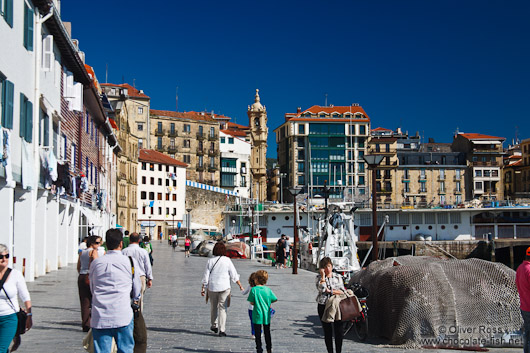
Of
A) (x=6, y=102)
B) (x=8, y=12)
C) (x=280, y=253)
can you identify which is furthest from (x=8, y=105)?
(x=280, y=253)

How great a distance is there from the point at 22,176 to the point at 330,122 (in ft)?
318

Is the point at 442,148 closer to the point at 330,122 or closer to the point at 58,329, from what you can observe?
the point at 330,122

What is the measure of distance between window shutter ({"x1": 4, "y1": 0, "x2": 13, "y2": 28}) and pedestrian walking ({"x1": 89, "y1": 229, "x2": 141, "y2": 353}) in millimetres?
12500

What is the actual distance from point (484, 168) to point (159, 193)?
175ft

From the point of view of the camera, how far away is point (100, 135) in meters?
43.0

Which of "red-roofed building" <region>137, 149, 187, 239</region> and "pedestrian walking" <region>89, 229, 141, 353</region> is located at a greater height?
"red-roofed building" <region>137, 149, 187, 239</region>

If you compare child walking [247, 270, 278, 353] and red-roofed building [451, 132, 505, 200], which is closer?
child walking [247, 270, 278, 353]

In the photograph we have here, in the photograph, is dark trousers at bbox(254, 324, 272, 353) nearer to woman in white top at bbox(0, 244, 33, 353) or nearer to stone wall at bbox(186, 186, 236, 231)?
woman in white top at bbox(0, 244, 33, 353)

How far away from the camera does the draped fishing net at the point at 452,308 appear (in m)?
10.5

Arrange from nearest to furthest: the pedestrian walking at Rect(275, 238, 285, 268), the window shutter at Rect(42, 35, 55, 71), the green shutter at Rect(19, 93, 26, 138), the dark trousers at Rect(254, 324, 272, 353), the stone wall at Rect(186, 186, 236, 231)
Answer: the dark trousers at Rect(254, 324, 272, 353)
the green shutter at Rect(19, 93, 26, 138)
the window shutter at Rect(42, 35, 55, 71)
the pedestrian walking at Rect(275, 238, 285, 268)
the stone wall at Rect(186, 186, 236, 231)

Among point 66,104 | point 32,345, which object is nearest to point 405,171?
point 66,104

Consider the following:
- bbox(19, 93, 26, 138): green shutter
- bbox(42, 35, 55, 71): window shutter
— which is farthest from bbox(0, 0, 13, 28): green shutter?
bbox(42, 35, 55, 71): window shutter

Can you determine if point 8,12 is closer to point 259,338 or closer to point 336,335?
point 259,338

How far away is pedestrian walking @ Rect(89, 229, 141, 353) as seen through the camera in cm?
702
